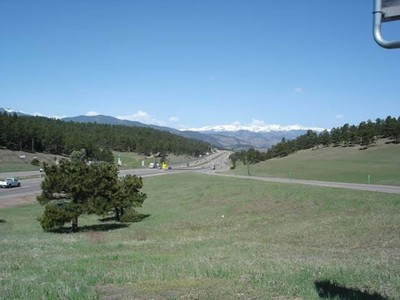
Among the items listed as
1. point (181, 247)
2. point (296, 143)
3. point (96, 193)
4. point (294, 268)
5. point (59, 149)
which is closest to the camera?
point (294, 268)

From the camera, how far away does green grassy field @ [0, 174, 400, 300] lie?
28.6 feet

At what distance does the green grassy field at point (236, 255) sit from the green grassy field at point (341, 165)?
49.3 metres

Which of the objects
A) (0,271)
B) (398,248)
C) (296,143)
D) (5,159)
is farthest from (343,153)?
(0,271)

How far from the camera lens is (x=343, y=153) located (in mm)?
132125

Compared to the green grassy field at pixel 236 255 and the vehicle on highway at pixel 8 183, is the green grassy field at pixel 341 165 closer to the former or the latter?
the vehicle on highway at pixel 8 183

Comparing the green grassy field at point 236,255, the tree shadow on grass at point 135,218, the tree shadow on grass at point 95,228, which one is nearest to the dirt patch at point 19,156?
the tree shadow on grass at point 135,218

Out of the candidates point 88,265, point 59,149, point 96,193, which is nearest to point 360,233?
point 88,265

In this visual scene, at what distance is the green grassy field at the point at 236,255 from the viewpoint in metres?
8.71

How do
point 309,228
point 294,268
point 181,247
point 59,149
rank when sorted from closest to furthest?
point 294,268
point 181,247
point 309,228
point 59,149

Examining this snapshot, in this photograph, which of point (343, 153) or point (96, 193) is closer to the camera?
point (96, 193)

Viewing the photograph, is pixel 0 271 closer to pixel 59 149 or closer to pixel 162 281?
pixel 162 281

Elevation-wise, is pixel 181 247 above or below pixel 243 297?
below

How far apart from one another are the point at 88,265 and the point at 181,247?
633 cm

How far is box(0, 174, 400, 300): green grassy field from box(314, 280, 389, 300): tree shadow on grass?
33 mm
